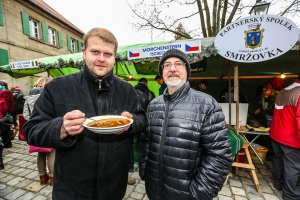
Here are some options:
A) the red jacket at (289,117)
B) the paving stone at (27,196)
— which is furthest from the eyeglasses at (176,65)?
the paving stone at (27,196)

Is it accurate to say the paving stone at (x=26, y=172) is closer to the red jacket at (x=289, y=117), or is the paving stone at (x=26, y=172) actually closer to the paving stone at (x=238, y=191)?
the paving stone at (x=238, y=191)

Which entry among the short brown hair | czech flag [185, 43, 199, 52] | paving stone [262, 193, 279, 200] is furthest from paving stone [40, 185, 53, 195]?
paving stone [262, 193, 279, 200]

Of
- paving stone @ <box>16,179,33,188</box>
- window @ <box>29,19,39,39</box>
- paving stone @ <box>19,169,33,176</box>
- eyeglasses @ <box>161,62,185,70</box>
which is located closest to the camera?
eyeglasses @ <box>161,62,185,70</box>

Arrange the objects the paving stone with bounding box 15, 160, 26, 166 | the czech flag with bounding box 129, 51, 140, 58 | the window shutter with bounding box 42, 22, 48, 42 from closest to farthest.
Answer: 1. the czech flag with bounding box 129, 51, 140, 58
2. the paving stone with bounding box 15, 160, 26, 166
3. the window shutter with bounding box 42, 22, 48, 42

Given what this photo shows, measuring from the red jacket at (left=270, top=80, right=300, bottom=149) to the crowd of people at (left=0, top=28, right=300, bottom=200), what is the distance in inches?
88.9

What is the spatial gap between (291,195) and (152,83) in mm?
5503

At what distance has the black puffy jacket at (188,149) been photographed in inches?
54.8

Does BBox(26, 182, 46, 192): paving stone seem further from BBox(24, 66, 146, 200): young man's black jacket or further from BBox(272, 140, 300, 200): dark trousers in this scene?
BBox(272, 140, 300, 200): dark trousers

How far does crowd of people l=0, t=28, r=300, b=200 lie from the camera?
1.24 metres

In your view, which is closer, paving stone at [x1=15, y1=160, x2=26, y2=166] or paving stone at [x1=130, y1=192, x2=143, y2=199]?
paving stone at [x1=130, y1=192, x2=143, y2=199]

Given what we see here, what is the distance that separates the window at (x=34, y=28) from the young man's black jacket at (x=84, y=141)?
665 inches

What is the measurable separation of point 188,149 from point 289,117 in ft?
8.78

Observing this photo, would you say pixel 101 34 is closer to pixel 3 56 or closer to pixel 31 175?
pixel 31 175

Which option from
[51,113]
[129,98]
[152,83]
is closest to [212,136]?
[129,98]
